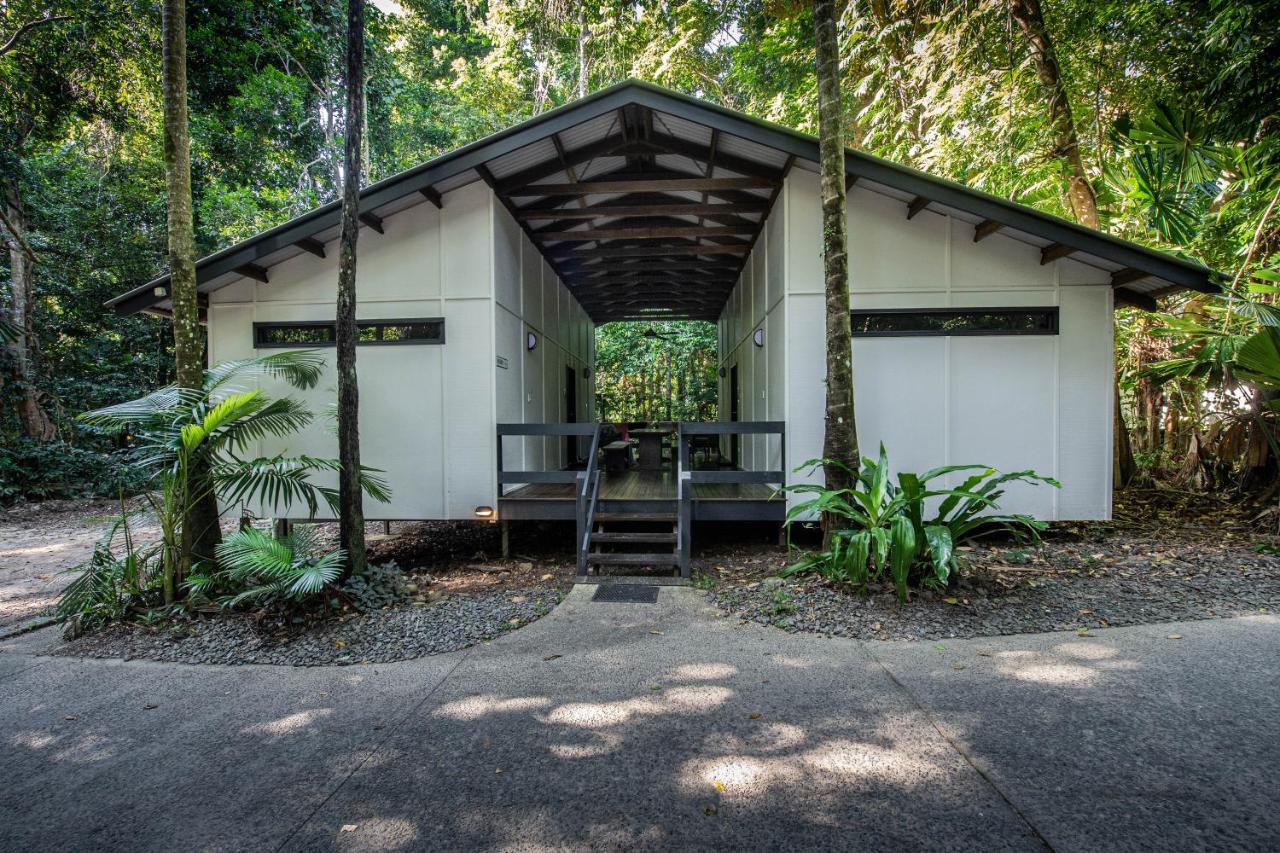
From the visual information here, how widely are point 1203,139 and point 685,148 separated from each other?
5.44 m

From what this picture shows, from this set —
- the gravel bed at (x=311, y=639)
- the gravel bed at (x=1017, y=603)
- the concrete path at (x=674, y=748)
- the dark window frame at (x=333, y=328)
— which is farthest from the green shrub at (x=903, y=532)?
the dark window frame at (x=333, y=328)

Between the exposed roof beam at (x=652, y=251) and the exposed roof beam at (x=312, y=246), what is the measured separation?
11.5 ft

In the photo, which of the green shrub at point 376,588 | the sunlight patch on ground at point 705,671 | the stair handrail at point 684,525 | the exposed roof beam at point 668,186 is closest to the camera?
the sunlight patch on ground at point 705,671

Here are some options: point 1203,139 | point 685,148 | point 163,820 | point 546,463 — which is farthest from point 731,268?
point 163,820

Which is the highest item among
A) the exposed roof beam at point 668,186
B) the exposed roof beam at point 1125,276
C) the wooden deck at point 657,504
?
the exposed roof beam at point 668,186

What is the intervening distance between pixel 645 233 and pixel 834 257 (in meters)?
3.34

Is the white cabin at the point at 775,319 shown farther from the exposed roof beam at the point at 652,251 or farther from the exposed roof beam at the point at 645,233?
the exposed roof beam at the point at 652,251

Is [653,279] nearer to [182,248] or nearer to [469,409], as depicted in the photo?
[469,409]

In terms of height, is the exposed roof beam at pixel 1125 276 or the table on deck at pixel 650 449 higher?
the exposed roof beam at pixel 1125 276

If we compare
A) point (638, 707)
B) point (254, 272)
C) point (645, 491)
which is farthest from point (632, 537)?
point (254, 272)

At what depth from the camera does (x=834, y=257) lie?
15.8 ft

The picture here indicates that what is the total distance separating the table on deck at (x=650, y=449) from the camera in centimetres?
948

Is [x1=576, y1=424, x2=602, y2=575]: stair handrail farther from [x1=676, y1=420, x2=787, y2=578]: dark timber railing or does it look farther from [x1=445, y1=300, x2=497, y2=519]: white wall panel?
[x1=445, y1=300, x2=497, y2=519]: white wall panel

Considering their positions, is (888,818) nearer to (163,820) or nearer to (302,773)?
(302,773)
